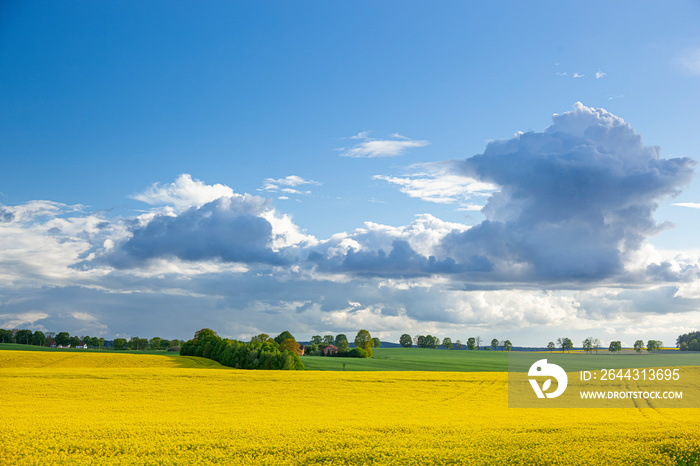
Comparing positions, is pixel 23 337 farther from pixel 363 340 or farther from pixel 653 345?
pixel 653 345

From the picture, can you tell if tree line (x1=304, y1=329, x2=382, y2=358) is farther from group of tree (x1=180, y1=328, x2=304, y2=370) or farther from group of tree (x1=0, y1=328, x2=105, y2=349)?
group of tree (x1=0, y1=328, x2=105, y2=349)

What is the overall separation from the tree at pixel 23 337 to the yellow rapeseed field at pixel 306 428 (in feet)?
460

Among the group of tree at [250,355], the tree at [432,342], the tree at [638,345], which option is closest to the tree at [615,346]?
the tree at [638,345]

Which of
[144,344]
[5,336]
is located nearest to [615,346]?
[144,344]

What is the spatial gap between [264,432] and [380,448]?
16.9ft

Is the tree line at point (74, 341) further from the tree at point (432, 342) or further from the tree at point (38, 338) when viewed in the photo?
the tree at point (432, 342)

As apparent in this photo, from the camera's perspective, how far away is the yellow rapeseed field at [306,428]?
18422 mm

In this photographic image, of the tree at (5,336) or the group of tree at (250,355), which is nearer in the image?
the group of tree at (250,355)

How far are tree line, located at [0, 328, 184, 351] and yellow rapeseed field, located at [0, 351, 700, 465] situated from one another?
124 meters

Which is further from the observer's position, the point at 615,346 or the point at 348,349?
the point at 615,346

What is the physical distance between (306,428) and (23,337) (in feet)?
566

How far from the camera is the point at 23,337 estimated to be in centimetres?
15912

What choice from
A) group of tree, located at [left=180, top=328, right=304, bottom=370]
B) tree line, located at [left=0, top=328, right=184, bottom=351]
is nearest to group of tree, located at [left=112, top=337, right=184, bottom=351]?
tree line, located at [left=0, top=328, right=184, bottom=351]

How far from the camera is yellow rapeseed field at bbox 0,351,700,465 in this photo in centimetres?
1842
